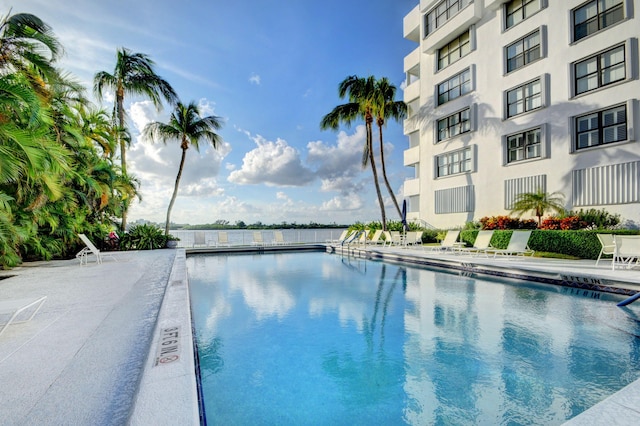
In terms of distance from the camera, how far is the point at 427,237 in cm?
1834

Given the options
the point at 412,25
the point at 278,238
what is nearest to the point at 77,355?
the point at 278,238

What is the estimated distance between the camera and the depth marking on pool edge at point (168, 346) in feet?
9.22

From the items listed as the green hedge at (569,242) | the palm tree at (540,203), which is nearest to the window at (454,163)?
the palm tree at (540,203)

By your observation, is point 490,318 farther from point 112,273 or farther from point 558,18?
point 558,18

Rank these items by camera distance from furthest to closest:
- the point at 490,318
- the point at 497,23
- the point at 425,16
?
the point at 425,16 → the point at 497,23 → the point at 490,318

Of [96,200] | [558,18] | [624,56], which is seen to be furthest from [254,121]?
[624,56]

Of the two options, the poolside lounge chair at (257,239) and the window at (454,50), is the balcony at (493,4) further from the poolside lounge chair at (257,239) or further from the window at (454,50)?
the poolside lounge chair at (257,239)

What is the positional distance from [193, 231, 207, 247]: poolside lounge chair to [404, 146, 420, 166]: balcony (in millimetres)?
14602

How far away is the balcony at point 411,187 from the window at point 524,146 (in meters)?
6.60

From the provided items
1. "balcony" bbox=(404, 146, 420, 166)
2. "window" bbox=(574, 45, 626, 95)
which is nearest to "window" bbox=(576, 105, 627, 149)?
"window" bbox=(574, 45, 626, 95)

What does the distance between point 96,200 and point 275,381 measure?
13.0 metres

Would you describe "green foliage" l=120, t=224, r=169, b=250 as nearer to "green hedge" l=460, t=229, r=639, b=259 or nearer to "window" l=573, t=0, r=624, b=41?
"green hedge" l=460, t=229, r=639, b=259

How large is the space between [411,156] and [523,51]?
874cm

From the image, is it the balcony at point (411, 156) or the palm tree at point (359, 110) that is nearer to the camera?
the palm tree at point (359, 110)
